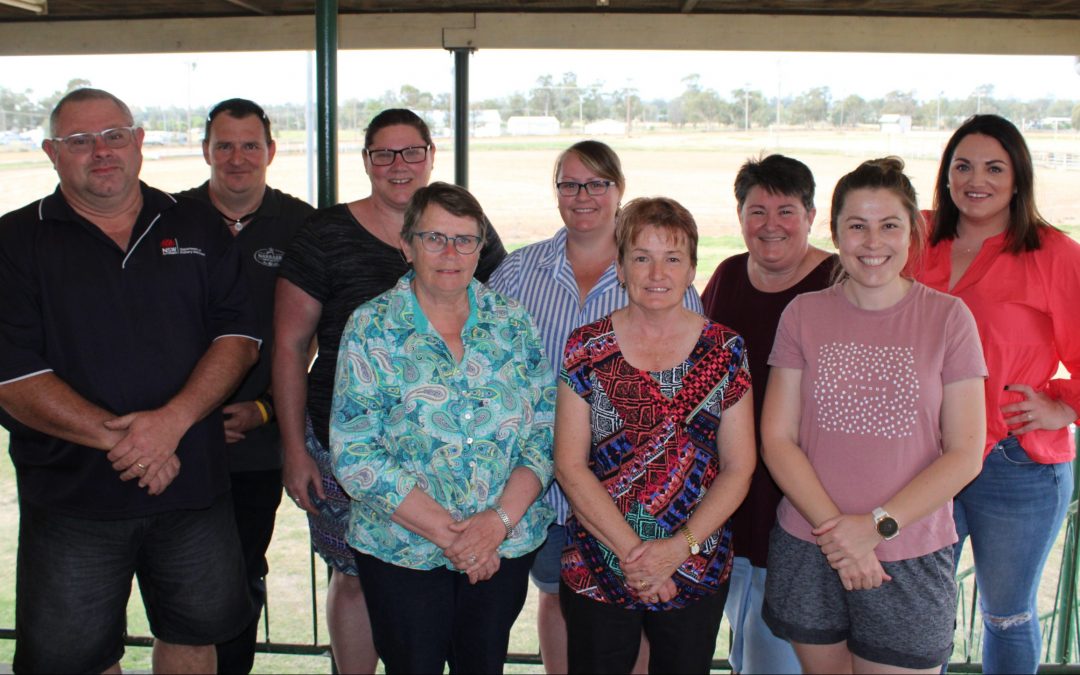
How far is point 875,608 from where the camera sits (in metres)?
2.10

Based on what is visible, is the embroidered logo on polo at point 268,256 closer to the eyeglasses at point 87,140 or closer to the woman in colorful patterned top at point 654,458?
the eyeglasses at point 87,140

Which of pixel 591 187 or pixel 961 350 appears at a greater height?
pixel 591 187

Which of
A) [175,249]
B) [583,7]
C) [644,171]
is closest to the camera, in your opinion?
[175,249]

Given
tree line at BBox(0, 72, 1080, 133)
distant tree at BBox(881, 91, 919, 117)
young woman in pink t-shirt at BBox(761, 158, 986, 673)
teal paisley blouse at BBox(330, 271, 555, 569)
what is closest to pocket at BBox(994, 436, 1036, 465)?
young woman in pink t-shirt at BBox(761, 158, 986, 673)

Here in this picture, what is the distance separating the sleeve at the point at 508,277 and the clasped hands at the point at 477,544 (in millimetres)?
715

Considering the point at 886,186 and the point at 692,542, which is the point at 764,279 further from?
the point at 692,542

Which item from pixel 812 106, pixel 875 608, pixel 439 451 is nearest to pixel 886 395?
pixel 875 608

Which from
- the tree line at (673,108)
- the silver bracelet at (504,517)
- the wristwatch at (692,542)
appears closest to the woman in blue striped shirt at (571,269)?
the silver bracelet at (504,517)

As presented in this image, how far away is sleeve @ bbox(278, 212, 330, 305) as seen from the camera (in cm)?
249

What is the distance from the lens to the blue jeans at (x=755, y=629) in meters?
2.67

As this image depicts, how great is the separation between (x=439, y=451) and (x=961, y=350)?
1281 mm

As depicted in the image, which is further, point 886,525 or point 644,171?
point 644,171

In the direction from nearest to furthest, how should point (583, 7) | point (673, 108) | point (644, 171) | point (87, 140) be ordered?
1. point (87, 140)
2. point (583, 7)
3. point (673, 108)
4. point (644, 171)

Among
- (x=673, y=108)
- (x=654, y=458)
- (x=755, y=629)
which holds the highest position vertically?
(x=673, y=108)
